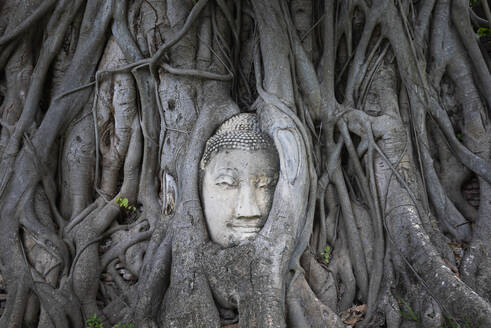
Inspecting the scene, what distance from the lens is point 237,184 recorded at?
264 cm

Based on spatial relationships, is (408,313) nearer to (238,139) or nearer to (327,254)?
(327,254)

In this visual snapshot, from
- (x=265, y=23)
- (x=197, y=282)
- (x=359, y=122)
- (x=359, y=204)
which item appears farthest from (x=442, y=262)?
(x=265, y=23)

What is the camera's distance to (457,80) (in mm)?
3225

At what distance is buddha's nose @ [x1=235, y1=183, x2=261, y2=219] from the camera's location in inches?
101

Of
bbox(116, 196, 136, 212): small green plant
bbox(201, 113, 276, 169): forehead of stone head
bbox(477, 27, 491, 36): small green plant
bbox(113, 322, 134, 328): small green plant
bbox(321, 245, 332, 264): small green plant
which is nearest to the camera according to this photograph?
bbox(113, 322, 134, 328): small green plant

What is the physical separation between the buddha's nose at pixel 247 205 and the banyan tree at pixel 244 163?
15 mm

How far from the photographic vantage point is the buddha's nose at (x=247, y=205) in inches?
101

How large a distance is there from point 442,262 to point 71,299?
2534mm

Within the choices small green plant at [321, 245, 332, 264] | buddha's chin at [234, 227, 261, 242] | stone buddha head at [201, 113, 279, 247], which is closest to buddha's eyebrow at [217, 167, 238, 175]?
stone buddha head at [201, 113, 279, 247]

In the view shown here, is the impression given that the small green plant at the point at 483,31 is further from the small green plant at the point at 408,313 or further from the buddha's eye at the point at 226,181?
the buddha's eye at the point at 226,181

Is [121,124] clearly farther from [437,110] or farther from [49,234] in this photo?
[437,110]

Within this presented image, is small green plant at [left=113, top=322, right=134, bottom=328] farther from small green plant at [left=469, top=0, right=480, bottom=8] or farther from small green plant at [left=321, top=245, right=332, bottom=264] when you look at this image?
small green plant at [left=469, top=0, right=480, bottom=8]

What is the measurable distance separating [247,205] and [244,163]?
0.95 ft

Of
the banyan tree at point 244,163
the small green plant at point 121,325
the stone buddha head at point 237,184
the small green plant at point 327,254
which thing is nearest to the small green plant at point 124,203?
the banyan tree at point 244,163
